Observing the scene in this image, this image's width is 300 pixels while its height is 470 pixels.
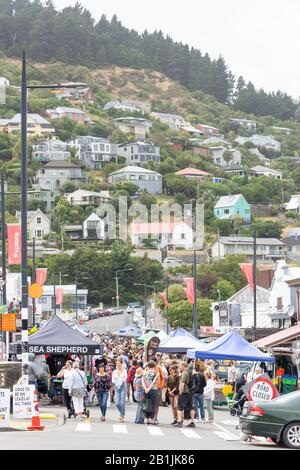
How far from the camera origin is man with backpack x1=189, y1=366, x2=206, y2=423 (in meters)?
30.0

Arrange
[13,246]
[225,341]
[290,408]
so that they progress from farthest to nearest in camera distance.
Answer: [13,246] < [225,341] < [290,408]

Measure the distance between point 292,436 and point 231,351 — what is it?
13131 millimetres

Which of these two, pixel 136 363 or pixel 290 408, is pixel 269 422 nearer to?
pixel 290 408

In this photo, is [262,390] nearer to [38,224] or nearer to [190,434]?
[190,434]

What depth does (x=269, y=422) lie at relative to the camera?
22.5 meters

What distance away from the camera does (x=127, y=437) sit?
78.3ft

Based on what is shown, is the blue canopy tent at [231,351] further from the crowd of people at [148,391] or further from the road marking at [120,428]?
the road marking at [120,428]

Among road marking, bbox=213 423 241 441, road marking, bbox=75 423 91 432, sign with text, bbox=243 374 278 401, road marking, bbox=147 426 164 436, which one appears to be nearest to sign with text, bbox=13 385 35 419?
road marking, bbox=75 423 91 432

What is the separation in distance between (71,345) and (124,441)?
11024 mm

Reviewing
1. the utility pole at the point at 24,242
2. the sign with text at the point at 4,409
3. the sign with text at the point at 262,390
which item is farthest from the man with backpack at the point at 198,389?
the sign with text at the point at 4,409

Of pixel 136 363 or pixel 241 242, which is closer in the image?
pixel 136 363

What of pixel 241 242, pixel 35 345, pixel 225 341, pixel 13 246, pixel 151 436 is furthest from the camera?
pixel 241 242

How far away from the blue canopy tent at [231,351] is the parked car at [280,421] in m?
12.5
